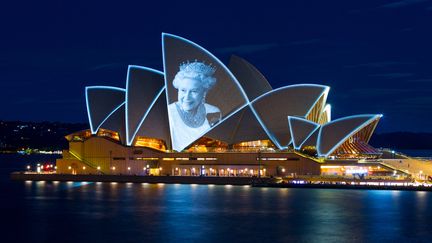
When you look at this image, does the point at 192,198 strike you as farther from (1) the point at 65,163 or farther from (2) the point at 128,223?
(1) the point at 65,163

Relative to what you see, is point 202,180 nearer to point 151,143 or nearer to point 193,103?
point 193,103

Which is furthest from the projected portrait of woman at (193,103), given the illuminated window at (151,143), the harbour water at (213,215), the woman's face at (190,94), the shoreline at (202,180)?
the harbour water at (213,215)

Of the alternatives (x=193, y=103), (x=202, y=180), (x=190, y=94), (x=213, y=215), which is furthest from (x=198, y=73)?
(x=213, y=215)

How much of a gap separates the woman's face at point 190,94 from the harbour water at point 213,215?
7208 mm

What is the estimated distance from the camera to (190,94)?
51.3 meters

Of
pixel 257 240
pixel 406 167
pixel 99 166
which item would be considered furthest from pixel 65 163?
pixel 257 240

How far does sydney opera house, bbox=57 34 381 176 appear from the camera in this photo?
49.4 metres

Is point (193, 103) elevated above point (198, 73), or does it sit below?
below

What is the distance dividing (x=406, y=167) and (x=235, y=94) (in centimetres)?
1221

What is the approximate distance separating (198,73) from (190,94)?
1.61m

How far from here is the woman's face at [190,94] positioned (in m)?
51.1

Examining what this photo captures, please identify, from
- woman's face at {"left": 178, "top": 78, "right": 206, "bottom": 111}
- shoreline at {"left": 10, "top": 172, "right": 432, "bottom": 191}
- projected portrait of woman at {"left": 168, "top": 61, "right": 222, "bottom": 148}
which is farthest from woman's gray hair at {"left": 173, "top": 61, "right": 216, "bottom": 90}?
shoreline at {"left": 10, "top": 172, "right": 432, "bottom": 191}

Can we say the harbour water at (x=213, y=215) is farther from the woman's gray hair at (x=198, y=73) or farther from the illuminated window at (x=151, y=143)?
the woman's gray hair at (x=198, y=73)

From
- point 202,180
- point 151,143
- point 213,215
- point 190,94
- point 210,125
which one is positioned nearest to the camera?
point 213,215
